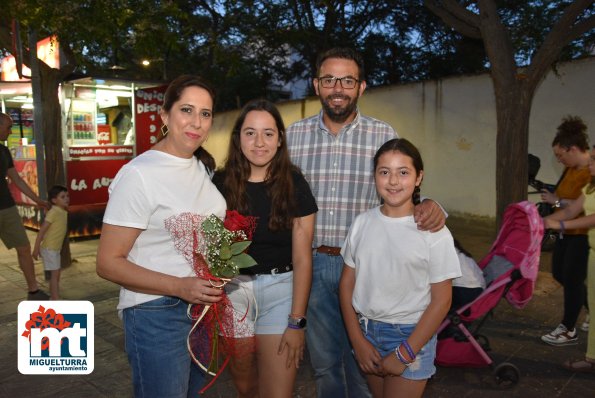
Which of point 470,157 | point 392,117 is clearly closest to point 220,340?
point 470,157

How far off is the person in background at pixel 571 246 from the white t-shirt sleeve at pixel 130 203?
371 centimetres

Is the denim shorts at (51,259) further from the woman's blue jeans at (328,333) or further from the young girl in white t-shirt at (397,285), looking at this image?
the young girl in white t-shirt at (397,285)

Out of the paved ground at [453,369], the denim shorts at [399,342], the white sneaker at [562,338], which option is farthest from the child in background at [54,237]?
the white sneaker at [562,338]

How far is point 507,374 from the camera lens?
3.52 metres

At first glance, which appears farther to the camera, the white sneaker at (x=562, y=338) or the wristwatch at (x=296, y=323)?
the white sneaker at (x=562, y=338)

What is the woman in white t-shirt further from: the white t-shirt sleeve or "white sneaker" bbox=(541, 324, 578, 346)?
"white sneaker" bbox=(541, 324, 578, 346)

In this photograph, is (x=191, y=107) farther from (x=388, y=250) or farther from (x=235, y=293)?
(x=388, y=250)

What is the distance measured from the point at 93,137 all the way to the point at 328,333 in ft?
28.6

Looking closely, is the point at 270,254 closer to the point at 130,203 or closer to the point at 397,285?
the point at 397,285

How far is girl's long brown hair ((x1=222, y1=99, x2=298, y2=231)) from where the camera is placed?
93.0 inches

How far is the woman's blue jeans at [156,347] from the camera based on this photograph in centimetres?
200

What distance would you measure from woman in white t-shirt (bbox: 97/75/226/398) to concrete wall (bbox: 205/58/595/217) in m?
6.63

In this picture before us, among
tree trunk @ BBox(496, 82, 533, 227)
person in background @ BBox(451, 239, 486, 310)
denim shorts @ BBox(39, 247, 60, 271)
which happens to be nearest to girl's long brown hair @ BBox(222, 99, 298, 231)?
person in background @ BBox(451, 239, 486, 310)

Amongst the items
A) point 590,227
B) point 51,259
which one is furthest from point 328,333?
point 51,259
